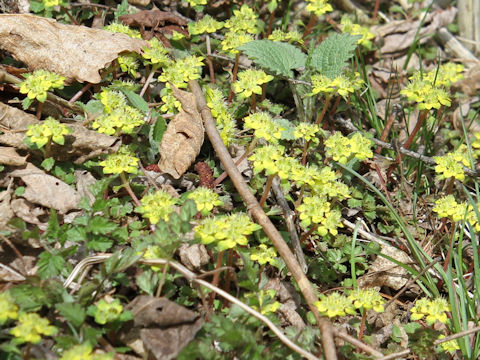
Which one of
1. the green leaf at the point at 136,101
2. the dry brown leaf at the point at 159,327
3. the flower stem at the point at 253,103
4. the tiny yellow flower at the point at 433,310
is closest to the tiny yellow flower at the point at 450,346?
the tiny yellow flower at the point at 433,310

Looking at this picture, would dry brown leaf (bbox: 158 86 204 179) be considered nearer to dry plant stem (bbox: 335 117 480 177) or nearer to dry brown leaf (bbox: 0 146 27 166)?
dry brown leaf (bbox: 0 146 27 166)

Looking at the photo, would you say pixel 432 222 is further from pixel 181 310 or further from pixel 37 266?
pixel 37 266

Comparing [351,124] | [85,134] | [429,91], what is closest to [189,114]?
[85,134]

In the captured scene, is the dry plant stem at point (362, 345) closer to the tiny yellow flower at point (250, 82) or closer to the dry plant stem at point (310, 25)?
the tiny yellow flower at point (250, 82)

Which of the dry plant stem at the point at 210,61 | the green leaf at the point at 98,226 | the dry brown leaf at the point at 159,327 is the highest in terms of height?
the dry plant stem at the point at 210,61

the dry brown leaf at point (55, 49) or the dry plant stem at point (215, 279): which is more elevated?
the dry brown leaf at point (55, 49)

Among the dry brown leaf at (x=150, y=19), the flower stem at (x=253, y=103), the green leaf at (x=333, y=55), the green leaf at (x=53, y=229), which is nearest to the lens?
the green leaf at (x=53, y=229)

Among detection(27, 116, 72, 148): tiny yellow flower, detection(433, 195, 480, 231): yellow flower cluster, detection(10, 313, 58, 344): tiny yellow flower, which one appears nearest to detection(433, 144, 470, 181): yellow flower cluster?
detection(433, 195, 480, 231): yellow flower cluster
